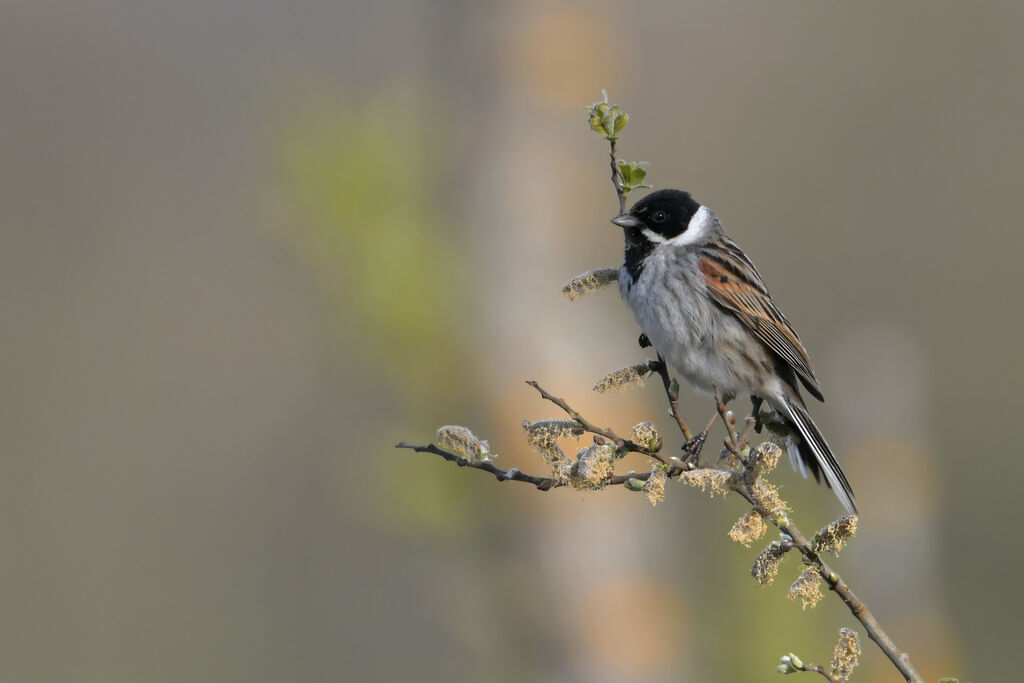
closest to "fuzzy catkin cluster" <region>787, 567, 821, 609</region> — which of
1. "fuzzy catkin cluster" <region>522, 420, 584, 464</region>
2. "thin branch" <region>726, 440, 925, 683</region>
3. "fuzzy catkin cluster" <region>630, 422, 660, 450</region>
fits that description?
"thin branch" <region>726, 440, 925, 683</region>

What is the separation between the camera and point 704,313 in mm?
2906

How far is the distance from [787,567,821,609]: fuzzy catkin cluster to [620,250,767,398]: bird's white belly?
1.36m

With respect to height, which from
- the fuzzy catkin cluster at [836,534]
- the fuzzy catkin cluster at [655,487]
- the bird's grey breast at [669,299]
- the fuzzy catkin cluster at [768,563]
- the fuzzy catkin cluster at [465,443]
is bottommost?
the fuzzy catkin cluster at [836,534]

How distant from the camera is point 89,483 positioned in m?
8.72

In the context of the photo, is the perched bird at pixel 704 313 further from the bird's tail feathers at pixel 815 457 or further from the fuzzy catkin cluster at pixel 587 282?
the fuzzy catkin cluster at pixel 587 282

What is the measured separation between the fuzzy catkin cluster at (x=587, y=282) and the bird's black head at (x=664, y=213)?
0.95 metres

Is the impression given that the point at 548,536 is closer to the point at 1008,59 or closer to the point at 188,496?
the point at 188,496

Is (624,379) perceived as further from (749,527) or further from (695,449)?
(695,449)

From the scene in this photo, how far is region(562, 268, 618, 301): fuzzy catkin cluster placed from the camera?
1.81 meters

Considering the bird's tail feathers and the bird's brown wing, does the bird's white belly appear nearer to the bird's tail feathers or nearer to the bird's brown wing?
the bird's brown wing

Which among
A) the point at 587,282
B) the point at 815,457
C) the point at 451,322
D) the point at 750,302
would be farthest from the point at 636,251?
the point at 451,322

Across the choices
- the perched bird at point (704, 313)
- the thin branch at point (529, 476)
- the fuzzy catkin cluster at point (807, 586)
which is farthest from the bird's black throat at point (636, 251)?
the fuzzy catkin cluster at point (807, 586)

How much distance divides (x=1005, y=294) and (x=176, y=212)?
727 centimetres

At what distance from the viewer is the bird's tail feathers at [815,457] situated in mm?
2443
